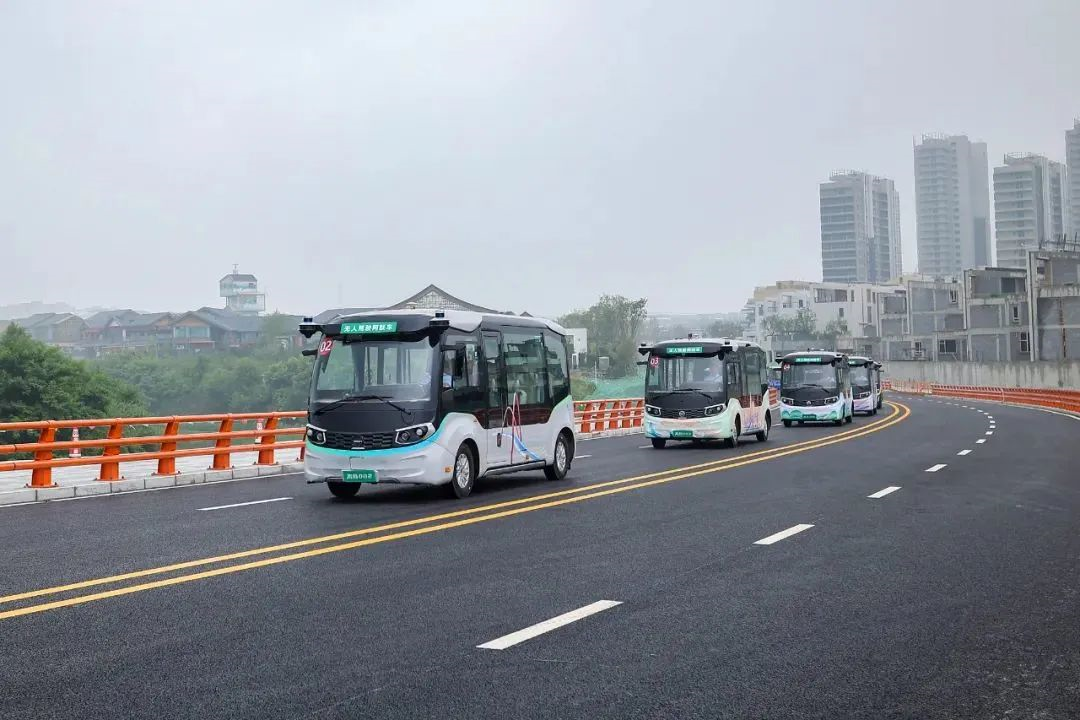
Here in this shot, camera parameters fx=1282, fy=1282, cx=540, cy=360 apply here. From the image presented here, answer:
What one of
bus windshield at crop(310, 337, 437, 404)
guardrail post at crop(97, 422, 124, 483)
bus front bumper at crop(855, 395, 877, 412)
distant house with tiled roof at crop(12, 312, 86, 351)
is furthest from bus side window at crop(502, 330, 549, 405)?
distant house with tiled roof at crop(12, 312, 86, 351)

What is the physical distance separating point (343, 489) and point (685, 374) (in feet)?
51.9

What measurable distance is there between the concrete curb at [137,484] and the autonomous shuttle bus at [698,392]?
10.5 metres

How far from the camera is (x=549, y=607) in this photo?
28.2 ft

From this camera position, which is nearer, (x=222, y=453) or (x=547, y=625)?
(x=547, y=625)

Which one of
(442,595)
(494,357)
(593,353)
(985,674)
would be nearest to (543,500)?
(494,357)

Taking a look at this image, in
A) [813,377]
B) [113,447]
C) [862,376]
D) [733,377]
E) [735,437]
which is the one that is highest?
[862,376]

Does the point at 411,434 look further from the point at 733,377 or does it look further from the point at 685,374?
the point at 733,377

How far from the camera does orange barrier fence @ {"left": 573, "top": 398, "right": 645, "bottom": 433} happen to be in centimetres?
4125

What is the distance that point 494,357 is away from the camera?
19.5m

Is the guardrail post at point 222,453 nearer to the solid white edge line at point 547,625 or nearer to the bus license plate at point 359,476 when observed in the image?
the bus license plate at point 359,476

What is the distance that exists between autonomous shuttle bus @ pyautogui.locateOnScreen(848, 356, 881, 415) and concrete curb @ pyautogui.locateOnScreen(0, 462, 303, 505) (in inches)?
1487

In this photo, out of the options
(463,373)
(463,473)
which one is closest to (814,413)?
(463,373)

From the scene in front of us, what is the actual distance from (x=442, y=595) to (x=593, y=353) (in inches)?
5380

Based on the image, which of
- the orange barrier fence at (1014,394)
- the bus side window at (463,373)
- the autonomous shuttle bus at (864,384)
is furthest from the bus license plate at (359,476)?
the orange barrier fence at (1014,394)
